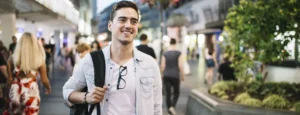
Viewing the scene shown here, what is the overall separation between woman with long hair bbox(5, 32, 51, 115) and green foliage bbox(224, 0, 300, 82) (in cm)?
475

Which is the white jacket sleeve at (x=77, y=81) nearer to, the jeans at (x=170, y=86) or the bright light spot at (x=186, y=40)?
the jeans at (x=170, y=86)

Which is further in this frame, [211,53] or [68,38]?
[68,38]

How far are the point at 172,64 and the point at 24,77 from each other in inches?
174

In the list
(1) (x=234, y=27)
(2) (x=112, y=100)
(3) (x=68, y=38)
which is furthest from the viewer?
(3) (x=68, y=38)

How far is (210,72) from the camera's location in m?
17.5

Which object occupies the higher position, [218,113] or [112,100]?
[112,100]

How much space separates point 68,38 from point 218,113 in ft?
126

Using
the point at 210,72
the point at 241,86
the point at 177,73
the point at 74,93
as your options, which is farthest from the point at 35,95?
the point at 210,72

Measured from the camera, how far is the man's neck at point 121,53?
3.26 metres

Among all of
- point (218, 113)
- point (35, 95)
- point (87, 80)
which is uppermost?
point (87, 80)

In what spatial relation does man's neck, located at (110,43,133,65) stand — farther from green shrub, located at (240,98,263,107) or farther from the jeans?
the jeans

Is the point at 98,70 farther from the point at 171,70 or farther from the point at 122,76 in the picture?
the point at 171,70

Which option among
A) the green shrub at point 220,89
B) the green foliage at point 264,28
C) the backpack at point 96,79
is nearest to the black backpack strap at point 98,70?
the backpack at point 96,79

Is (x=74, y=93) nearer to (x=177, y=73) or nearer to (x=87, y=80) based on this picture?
(x=87, y=80)
